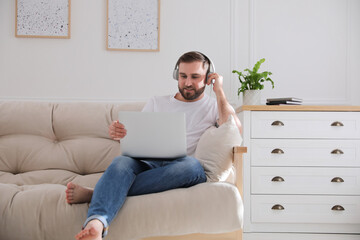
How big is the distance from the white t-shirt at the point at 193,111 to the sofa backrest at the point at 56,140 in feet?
0.68

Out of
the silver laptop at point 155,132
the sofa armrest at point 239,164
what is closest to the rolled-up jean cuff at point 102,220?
the silver laptop at point 155,132

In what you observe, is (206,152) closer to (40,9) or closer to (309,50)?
(309,50)

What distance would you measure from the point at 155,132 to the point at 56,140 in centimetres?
94

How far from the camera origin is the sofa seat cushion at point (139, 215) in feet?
4.85

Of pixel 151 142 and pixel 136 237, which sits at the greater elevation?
pixel 151 142

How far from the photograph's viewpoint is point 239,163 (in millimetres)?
1641

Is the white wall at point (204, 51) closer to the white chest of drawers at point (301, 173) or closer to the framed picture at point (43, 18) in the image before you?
the framed picture at point (43, 18)

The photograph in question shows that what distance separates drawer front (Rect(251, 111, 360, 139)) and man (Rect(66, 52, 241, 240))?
553 millimetres

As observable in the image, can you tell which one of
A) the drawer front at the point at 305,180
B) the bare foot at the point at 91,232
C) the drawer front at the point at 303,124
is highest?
the drawer front at the point at 303,124

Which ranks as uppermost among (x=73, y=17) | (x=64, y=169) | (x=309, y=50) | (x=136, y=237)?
(x=73, y=17)

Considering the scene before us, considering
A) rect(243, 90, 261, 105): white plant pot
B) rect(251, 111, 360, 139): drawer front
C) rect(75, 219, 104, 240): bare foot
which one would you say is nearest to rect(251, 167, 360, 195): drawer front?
rect(251, 111, 360, 139): drawer front

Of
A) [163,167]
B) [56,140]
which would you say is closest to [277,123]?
[163,167]

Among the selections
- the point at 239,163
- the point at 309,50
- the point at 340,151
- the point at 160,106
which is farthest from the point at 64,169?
the point at 309,50

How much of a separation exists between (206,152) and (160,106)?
483 millimetres
